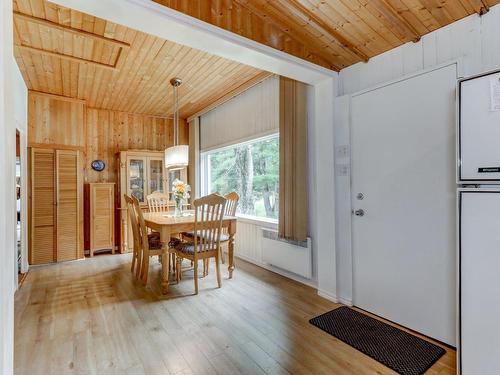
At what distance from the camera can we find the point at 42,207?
4.17 meters

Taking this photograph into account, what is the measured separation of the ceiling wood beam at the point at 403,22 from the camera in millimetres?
1914

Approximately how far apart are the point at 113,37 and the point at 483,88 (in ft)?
9.99

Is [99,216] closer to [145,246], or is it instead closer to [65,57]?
[145,246]

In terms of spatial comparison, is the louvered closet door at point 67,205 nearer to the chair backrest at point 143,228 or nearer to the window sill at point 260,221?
the chair backrest at point 143,228

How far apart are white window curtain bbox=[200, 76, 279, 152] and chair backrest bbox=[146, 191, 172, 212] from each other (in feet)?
4.29

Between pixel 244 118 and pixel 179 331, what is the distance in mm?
3084

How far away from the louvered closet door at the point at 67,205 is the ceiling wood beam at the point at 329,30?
4014 millimetres

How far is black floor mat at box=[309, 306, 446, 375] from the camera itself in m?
1.80

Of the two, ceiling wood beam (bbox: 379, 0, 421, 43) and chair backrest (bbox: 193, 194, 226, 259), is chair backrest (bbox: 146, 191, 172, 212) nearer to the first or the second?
chair backrest (bbox: 193, 194, 226, 259)

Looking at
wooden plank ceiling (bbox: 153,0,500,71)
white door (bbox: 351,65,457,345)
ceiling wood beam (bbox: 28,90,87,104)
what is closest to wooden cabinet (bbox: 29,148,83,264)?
ceiling wood beam (bbox: 28,90,87,104)

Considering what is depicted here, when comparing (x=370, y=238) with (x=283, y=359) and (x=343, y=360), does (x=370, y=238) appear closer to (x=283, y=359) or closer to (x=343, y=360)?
(x=343, y=360)

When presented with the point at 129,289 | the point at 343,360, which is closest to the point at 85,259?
the point at 129,289

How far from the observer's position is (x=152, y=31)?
192cm

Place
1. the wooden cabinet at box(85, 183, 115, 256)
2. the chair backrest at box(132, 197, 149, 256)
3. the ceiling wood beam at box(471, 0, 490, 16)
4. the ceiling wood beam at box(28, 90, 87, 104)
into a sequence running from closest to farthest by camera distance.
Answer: the ceiling wood beam at box(471, 0, 490, 16), the chair backrest at box(132, 197, 149, 256), the ceiling wood beam at box(28, 90, 87, 104), the wooden cabinet at box(85, 183, 115, 256)
